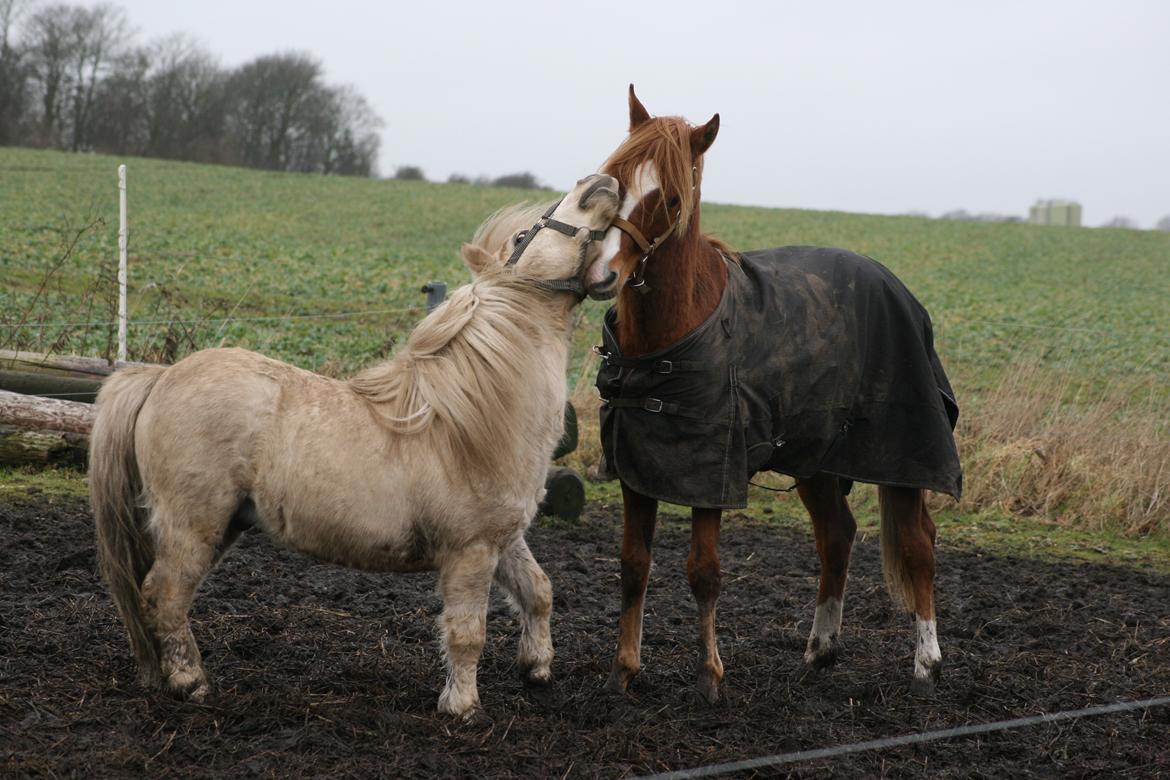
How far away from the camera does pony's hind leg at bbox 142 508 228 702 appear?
3662mm

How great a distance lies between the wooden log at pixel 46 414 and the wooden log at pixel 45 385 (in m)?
0.82

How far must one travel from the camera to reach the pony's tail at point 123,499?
379 cm

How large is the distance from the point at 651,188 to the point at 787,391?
3.47ft

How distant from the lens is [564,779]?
3.34 metres

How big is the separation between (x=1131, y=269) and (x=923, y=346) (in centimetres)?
3516

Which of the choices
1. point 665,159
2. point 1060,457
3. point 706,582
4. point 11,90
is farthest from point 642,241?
point 11,90

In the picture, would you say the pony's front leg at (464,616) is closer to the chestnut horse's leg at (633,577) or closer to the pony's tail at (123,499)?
the chestnut horse's leg at (633,577)

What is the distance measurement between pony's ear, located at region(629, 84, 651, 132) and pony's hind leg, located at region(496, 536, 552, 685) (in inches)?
67.9

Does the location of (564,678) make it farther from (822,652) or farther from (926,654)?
(926,654)

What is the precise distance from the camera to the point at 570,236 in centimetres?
377

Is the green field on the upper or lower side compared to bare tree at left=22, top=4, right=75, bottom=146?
lower

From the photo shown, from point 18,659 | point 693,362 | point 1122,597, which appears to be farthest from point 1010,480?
point 18,659

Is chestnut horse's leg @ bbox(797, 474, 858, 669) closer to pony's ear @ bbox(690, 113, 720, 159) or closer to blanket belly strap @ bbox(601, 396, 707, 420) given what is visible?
blanket belly strap @ bbox(601, 396, 707, 420)

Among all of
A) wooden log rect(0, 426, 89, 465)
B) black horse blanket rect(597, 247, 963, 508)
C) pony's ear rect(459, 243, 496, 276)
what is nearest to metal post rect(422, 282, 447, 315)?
wooden log rect(0, 426, 89, 465)
